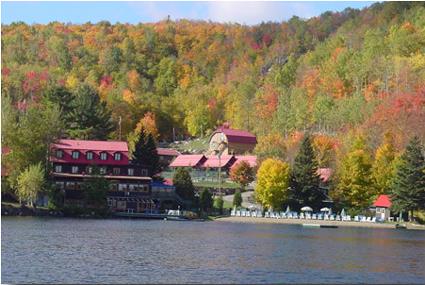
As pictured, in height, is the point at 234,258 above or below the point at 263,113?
below

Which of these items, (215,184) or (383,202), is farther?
(215,184)

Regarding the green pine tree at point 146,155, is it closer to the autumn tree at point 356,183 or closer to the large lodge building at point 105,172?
the large lodge building at point 105,172

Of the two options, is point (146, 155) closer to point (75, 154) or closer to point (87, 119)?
point (75, 154)

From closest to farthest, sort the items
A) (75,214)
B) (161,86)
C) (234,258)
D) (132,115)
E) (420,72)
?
1. (234,258)
2. (75,214)
3. (420,72)
4. (132,115)
5. (161,86)

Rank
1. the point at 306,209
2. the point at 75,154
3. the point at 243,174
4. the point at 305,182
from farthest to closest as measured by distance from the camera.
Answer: the point at 243,174, the point at 75,154, the point at 305,182, the point at 306,209

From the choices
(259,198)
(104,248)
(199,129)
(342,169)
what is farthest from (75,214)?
(199,129)

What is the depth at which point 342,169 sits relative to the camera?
9206 cm

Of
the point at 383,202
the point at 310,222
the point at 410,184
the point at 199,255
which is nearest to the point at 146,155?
the point at 310,222

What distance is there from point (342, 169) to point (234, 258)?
161 feet

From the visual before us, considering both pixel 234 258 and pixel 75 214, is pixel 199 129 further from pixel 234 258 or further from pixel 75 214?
pixel 234 258

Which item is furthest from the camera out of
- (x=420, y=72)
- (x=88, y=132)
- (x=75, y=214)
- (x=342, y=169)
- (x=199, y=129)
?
(x=199, y=129)

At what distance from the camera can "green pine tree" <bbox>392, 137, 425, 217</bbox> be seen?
80.9 metres

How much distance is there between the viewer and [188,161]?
5012 inches

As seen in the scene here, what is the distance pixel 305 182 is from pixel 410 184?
13.1 metres
